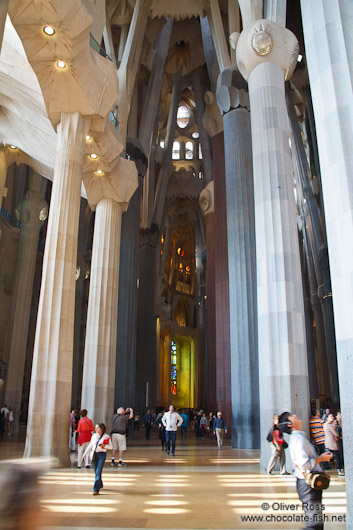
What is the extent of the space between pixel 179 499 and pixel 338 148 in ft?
15.1

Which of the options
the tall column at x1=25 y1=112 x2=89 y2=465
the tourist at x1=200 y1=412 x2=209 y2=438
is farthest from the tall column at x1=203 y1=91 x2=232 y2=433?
the tall column at x1=25 y1=112 x2=89 y2=465

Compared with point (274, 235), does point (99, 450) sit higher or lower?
lower

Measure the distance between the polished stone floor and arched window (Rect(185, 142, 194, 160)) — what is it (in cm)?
3274

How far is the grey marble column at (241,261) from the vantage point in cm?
1327

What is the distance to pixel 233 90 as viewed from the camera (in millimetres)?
16734

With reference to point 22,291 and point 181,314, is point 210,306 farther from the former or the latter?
point 181,314

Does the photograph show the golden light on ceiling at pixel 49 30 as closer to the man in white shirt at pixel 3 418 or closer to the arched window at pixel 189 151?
the man in white shirt at pixel 3 418

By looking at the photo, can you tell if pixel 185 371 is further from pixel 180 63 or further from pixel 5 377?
pixel 180 63

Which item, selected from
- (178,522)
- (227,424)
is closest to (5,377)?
(227,424)

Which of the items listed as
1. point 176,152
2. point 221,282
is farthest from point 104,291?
point 176,152

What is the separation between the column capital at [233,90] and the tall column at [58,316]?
7611 mm

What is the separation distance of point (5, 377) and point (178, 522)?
18.5 m

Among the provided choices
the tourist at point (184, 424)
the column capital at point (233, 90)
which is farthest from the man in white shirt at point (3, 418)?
the column capital at point (233, 90)

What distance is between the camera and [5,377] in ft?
67.8
